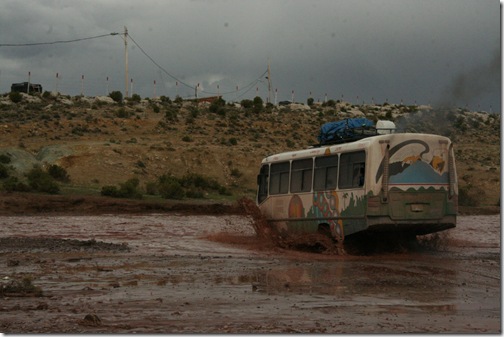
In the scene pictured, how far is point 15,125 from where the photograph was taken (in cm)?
6431

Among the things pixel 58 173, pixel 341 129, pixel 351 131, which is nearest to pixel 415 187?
pixel 351 131

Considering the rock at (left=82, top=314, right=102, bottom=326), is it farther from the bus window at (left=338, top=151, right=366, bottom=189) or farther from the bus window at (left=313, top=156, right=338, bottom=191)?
the bus window at (left=313, top=156, right=338, bottom=191)

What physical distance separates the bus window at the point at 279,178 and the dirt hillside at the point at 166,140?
81.0ft

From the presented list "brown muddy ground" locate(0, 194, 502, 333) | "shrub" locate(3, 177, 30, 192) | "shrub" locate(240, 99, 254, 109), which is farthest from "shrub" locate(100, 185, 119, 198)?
"shrub" locate(240, 99, 254, 109)

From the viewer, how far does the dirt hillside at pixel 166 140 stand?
2120 inches

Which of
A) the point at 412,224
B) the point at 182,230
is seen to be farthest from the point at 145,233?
the point at 412,224

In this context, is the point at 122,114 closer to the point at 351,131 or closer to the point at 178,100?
the point at 178,100

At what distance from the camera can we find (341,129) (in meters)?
22.4

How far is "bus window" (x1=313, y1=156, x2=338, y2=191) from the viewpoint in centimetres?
2069

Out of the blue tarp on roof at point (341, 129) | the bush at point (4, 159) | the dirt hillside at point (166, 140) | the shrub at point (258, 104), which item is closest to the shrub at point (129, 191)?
the dirt hillside at point (166, 140)

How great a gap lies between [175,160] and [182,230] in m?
27.7

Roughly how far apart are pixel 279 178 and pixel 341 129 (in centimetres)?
238

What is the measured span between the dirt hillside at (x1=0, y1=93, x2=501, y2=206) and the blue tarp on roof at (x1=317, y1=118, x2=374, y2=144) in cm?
2609

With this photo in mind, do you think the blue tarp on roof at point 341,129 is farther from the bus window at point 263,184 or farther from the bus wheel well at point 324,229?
the bus wheel well at point 324,229
